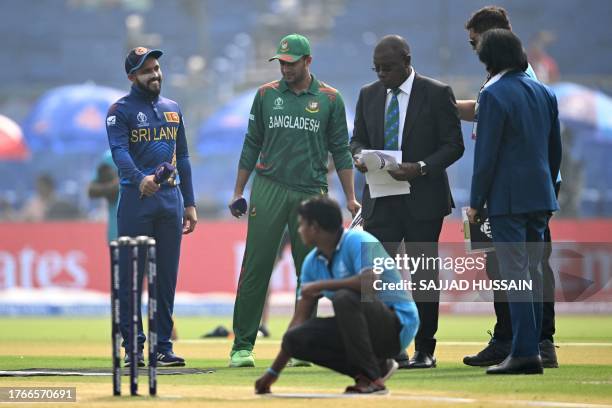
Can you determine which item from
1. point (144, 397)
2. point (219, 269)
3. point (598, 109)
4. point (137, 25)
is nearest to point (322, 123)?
point (144, 397)

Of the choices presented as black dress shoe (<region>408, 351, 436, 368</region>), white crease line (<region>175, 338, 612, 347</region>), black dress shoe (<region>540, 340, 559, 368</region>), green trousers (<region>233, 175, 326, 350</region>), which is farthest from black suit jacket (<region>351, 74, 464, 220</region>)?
white crease line (<region>175, 338, 612, 347</region>)

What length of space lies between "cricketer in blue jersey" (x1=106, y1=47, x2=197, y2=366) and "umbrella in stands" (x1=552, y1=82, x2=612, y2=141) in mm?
15627

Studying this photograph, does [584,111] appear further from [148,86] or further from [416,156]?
[148,86]

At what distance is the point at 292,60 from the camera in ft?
34.6

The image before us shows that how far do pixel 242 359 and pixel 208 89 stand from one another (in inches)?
906

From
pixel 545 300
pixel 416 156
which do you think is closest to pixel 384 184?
pixel 416 156

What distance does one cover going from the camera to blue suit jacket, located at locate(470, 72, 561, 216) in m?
9.21

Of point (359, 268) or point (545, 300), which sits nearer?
point (359, 268)

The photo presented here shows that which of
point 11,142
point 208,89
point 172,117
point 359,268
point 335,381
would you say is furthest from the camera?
point 208,89

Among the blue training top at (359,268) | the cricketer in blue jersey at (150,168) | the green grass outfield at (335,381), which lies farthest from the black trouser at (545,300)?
the cricketer in blue jersey at (150,168)

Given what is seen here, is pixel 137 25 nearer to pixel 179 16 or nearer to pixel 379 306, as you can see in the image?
pixel 179 16

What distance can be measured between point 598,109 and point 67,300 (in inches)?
404

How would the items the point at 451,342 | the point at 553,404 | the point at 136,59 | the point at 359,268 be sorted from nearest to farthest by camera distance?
the point at 553,404 < the point at 359,268 < the point at 136,59 < the point at 451,342

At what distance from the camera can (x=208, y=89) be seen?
109 feet
